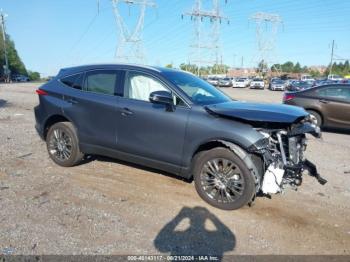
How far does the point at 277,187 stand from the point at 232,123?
3.22ft

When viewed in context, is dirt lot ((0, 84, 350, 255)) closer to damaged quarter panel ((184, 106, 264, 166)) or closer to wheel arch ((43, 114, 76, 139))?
wheel arch ((43, 114, 76, 139))

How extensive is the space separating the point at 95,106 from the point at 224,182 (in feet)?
7.83

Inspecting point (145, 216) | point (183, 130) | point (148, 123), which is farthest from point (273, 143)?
point (145, 216)

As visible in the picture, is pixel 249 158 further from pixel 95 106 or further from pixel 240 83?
pixel 240 83

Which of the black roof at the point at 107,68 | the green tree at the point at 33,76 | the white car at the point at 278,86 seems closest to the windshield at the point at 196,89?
the black roof at the point at 107,68

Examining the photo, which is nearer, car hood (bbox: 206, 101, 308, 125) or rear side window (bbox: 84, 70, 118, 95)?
car hood (bbox: 206, 101, 308, 125)

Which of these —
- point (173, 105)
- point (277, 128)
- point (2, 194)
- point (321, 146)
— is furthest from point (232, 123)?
point (321, 146)

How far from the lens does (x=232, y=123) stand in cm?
439

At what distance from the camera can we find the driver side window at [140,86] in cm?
510

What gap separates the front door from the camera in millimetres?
4746

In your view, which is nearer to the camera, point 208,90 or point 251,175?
point 251,175

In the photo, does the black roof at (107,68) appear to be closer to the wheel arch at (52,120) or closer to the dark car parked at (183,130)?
the dark car parked at (183,130)

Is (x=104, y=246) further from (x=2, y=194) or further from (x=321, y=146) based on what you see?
(x=321, y=146)

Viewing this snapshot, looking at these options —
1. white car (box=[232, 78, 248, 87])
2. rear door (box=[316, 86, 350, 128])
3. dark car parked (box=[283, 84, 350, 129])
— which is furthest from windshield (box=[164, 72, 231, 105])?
white car (box=[232, 78, 248, 87])
